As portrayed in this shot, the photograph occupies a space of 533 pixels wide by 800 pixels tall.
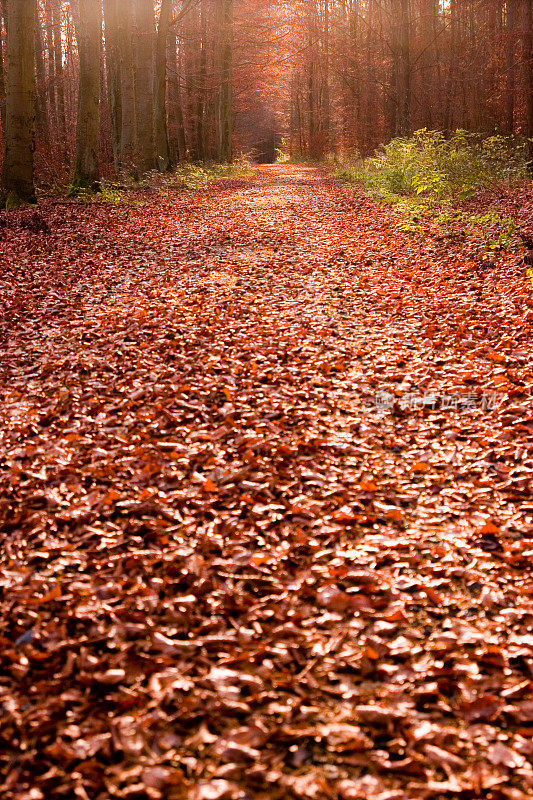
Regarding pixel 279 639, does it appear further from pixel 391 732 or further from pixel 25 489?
pixel 25 489

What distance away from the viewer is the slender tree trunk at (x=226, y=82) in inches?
1096

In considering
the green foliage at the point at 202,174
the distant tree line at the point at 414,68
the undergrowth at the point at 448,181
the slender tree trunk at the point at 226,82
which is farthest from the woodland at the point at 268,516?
the slender tree trunk at the point at 226,82

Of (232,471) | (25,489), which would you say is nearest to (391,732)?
(232,471)

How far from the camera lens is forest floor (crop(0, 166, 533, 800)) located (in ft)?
7.96

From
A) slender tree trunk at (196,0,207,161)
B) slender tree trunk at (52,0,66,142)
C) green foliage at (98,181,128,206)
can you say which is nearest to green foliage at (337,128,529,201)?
green foliage at (98,181,128,206)

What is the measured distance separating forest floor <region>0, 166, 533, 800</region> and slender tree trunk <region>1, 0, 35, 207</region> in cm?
708

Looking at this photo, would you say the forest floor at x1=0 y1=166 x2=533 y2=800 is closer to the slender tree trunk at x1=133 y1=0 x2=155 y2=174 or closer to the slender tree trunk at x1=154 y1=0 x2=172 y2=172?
the slender tree trunk at x1=133 y1=0 x2=155 y2=174

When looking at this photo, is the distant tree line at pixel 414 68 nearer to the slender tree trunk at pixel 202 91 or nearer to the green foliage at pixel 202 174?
the green foliage at pixel 202 174

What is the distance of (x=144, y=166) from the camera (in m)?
21.2

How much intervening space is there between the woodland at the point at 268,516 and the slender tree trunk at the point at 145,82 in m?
9.85

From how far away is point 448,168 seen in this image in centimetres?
1591

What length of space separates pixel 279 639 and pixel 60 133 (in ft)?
85.4

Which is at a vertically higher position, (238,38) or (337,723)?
(238,38)

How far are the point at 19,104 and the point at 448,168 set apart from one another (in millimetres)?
9487
